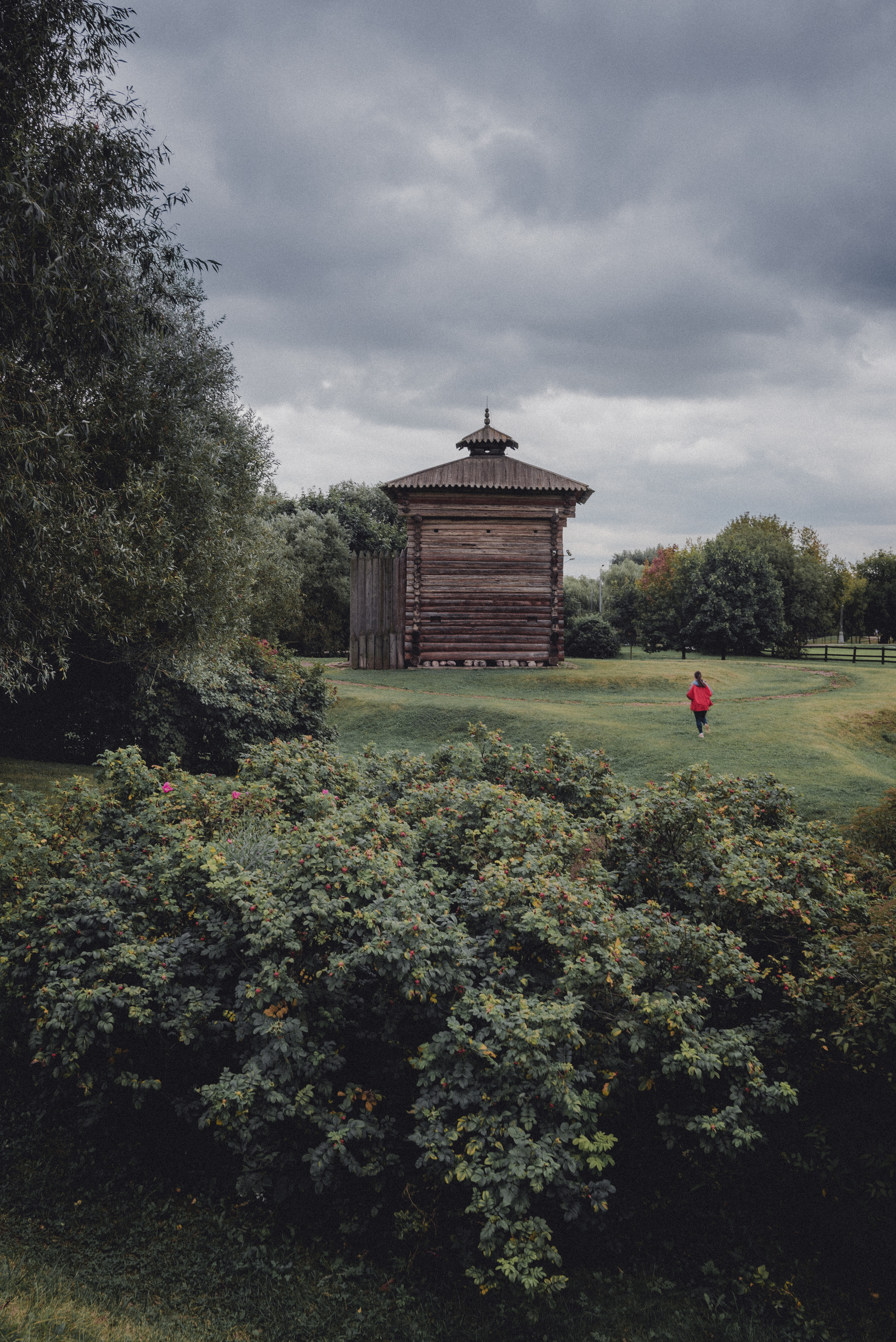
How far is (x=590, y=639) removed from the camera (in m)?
34.0

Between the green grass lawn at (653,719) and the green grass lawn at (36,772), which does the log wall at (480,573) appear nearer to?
Result: the green grass lawn at (653,719)

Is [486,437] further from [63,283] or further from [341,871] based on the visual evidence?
[341,871]

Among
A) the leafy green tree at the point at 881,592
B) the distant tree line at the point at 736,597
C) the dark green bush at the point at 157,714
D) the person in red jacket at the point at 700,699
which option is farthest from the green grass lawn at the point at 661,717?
the leafy green tree at the point at 881,592

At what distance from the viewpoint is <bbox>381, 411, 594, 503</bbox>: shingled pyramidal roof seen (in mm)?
24219

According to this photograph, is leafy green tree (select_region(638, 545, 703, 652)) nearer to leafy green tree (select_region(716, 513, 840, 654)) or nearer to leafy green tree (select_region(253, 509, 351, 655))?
leafy green tree (select_region(716, 513, 840, 654))

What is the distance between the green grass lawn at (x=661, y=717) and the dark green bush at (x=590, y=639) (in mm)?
6742

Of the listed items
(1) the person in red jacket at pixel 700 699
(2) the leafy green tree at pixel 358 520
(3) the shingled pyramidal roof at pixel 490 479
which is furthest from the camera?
(2) the leafy green tree at pixel 358 520

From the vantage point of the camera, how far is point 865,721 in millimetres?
16766

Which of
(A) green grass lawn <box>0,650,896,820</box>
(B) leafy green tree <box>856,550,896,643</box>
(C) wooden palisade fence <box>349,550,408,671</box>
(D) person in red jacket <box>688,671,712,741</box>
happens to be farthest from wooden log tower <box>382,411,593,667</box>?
(B) leafy green tree <box>856,550,896,643</box>

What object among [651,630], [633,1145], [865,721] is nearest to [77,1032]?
[633,1145]

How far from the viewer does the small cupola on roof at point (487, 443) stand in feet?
88.5

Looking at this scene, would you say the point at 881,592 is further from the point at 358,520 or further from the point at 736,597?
the point at 358,520

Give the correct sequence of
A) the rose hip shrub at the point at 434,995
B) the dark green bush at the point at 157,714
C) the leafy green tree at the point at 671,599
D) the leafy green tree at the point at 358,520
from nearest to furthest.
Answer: the rose hip shrub at the point at 434,995, the dark green bush at the point at 157,714, the leafy green tree at the point at 671,599, the leafy green tree at the point at 358,520

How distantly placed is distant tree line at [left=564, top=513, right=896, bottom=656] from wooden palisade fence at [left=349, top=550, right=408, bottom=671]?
11.1m
